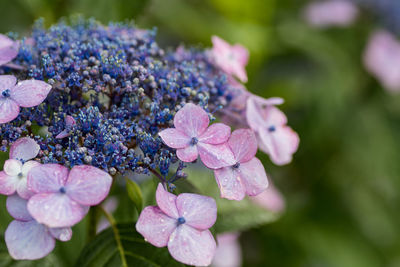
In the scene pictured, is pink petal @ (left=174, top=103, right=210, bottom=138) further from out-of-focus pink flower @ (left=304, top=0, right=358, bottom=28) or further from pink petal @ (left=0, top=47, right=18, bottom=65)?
out-of-focus pink flower @ (left=304, top=0, right=358, bottom=28)

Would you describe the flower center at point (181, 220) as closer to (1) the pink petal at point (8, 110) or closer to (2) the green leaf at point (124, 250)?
(2) the green leaf at point (124, 250)

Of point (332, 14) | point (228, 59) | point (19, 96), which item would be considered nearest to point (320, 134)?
point (332, 14)

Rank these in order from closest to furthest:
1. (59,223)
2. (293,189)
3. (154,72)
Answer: (59,223)
(154,72)
(293,189)

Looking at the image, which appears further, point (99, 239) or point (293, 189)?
Result: point (293, 189)

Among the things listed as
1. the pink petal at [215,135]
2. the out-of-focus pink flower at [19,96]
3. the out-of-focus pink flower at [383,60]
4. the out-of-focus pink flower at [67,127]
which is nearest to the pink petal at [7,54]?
the out-of-focus pink flower at [19,96]

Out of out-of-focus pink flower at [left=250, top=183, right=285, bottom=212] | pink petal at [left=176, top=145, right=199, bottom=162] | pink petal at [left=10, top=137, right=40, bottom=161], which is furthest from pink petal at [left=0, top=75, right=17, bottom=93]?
out-of-focus pink flower at [left=250, top=183, right=285, bottom=212]

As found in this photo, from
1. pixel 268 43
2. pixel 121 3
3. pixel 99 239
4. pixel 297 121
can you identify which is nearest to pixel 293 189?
pixel 297 121

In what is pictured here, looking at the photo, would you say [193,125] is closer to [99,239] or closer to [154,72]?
[154,72]
